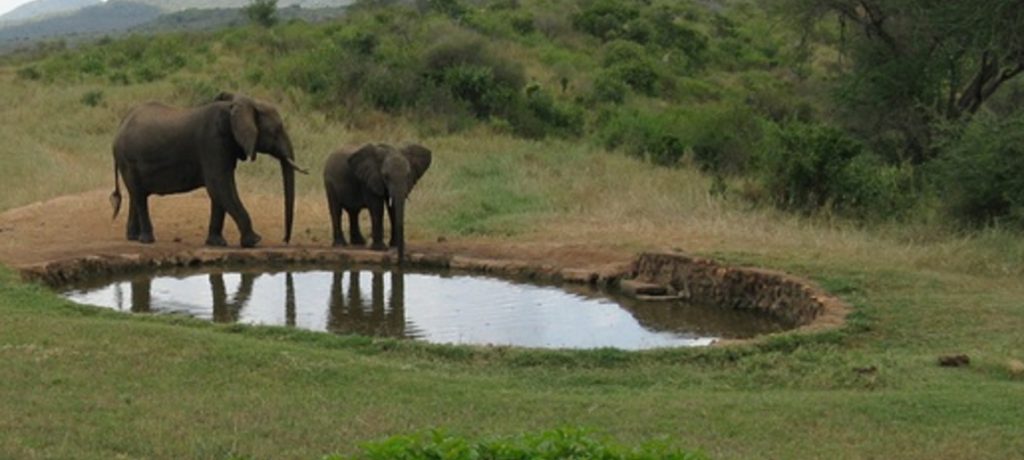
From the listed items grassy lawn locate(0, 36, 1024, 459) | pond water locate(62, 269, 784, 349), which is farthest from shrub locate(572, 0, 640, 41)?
pond water locate(62, 269, 784, 349)

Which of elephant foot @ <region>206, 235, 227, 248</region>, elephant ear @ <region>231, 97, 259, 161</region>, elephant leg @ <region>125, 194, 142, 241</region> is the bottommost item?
elephant foot @ <region>206, 235, 227, 248</region>

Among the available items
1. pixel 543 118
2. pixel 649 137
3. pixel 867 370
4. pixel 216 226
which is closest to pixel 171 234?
pixel 216 226

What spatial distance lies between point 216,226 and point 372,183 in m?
2.01

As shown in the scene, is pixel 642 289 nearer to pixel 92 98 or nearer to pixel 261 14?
pixel 92 98

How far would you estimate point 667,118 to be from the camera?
3100 centimetres

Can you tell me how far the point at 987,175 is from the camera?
1850 cm

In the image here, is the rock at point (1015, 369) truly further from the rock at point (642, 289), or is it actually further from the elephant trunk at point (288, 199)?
the elephant trunk at point (288, 199)

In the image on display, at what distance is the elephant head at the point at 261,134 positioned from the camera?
18266 mm

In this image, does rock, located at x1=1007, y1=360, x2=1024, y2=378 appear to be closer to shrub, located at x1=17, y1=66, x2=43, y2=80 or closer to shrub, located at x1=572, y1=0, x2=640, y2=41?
shrub, located at x1=17, y1=66, x2=43, y2=80

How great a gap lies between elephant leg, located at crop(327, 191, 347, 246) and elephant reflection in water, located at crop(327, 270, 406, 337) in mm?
1549

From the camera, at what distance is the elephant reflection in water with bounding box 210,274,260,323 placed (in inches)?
572

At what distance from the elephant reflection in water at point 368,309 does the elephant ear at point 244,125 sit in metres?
2.19

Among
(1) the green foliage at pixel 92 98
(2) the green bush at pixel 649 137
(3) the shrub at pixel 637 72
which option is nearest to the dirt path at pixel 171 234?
(2) the green bush at pixel 649 137

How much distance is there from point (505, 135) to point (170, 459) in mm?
24280
